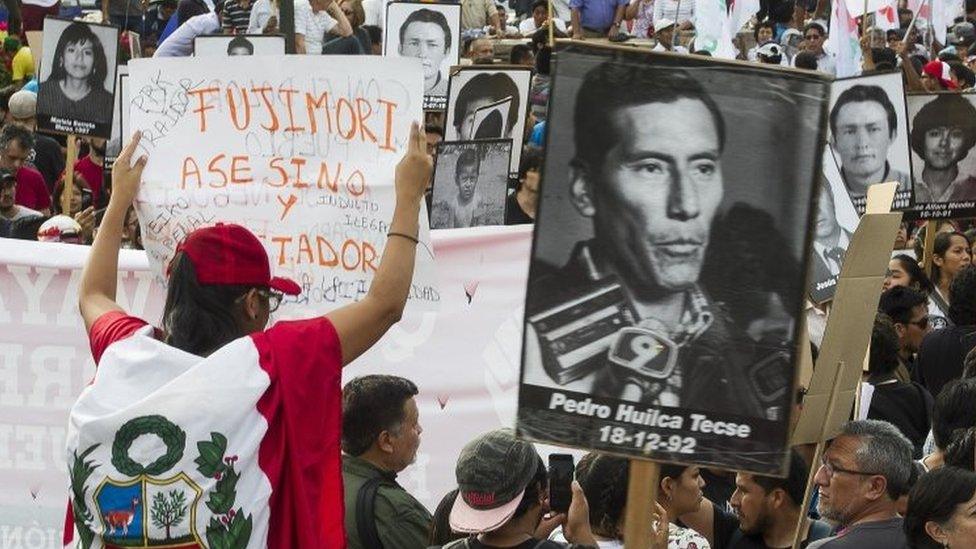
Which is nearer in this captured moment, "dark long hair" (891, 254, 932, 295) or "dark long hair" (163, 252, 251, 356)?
"dark long hair" (163, 252, 251, 356)

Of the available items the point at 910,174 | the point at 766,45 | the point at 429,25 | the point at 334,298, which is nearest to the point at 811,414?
the point at 334,298

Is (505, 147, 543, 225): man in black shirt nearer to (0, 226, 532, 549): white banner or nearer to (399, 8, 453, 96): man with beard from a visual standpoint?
(0, 226, 532, 549): white banner

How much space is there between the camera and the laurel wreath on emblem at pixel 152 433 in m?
3.68

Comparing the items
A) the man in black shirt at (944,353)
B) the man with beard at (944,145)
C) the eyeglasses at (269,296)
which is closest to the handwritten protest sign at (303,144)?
the eyeglasses at (269,296)

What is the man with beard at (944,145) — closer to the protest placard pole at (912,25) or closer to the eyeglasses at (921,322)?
the eyeglasses at (921,322)

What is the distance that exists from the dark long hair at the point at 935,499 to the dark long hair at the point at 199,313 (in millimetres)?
1680

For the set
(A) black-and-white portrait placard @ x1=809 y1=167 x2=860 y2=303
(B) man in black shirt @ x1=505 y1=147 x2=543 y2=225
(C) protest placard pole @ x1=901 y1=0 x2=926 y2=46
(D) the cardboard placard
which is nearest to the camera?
(D) the cardboard placard

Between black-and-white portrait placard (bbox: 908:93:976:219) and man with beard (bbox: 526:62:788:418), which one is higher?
man with beard (bbox: 526:62:788:418)

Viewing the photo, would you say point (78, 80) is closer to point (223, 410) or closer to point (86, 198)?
point (86, 198)

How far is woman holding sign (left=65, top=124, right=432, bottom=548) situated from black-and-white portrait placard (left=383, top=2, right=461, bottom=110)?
32.6 ft

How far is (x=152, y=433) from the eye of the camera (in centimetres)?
369

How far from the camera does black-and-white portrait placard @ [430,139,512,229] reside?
9188 millimetres

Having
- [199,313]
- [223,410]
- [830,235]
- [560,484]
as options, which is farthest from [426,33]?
[223,410]

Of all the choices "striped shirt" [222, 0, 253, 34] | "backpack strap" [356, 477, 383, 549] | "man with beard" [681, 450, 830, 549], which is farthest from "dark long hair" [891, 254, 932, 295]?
"striped shirt" [222, 0, 253, 34]
